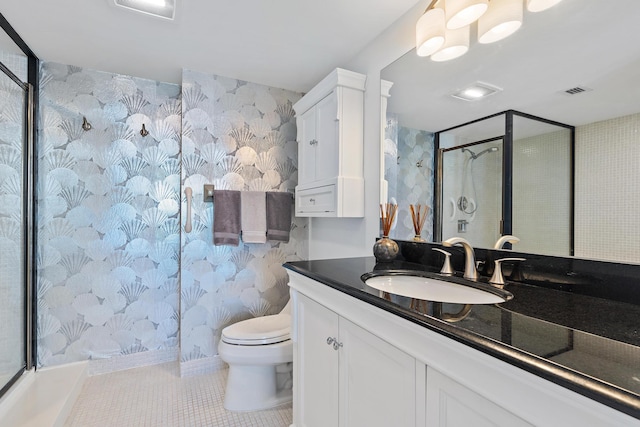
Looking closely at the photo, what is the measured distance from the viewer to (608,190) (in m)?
0.89

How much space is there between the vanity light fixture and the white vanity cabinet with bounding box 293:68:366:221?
1.80 ft

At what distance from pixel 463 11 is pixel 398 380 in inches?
51.5

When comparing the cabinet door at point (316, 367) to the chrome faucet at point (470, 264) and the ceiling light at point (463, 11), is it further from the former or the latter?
the ceiling light at point (463, 11)

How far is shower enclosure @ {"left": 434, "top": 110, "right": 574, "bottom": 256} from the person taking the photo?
Result: 100 cm

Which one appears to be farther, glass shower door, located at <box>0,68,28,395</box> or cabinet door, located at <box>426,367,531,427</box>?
glass shower door, located at <box>0,68,28,395</box>

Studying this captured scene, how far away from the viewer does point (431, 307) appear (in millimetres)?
781

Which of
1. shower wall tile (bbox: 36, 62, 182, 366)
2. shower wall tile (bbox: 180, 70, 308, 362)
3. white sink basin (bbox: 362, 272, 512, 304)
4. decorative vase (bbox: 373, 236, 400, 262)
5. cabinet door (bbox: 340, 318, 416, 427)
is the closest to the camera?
cabinet door (bbox: 340, 318, 416, 427)

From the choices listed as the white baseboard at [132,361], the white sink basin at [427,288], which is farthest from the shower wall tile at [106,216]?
the white sink basin at [427,288]

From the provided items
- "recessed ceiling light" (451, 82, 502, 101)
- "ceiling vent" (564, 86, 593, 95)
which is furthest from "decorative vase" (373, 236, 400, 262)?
"ceiling vent" (564, 86, 593, 95)

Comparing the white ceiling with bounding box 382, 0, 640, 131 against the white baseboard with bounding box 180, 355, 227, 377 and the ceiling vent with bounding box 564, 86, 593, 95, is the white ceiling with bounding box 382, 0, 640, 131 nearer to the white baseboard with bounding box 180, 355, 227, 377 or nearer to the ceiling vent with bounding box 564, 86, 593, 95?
the ceiling vent with bounding box 564, 86, 593, 95

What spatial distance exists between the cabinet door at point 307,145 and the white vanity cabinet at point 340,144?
62mm

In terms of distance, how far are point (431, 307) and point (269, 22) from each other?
5.38 feet

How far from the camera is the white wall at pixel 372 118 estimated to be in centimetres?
160

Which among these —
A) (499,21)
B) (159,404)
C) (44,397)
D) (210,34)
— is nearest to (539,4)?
(499,21)
